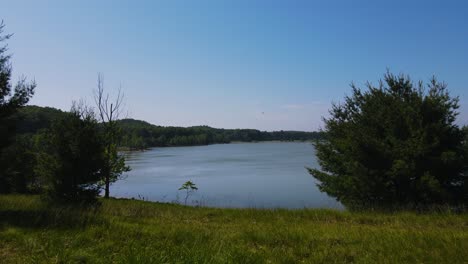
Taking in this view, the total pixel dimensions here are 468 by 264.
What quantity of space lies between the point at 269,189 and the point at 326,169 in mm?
16203

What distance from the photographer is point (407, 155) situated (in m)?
14.5

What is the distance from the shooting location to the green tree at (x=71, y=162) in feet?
43.3

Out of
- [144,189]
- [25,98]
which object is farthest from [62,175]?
[144,189]

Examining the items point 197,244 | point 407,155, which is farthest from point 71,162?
point 407,155

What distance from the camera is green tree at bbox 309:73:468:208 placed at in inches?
563

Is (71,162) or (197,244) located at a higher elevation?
(71,162)

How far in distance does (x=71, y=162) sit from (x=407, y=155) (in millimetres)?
13163

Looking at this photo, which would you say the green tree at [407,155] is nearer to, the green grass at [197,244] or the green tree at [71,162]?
the green grass at [197,244]

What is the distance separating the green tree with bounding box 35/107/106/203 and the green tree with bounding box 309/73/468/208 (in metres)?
10.8

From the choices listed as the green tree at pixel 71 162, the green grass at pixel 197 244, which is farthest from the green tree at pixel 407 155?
the green tree at pixel 71 162

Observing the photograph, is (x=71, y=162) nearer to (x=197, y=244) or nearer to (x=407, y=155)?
(x=197, y=244)

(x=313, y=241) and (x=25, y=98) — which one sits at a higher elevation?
(x=25, y=98)

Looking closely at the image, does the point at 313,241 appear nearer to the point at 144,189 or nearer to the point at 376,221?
the point at 376,221

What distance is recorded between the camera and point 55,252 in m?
5.01
